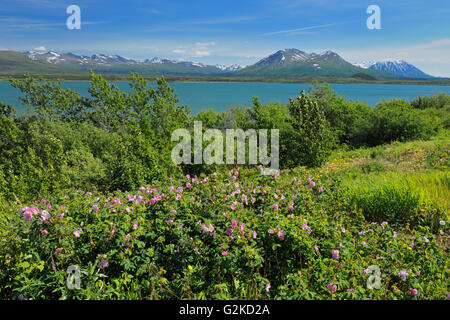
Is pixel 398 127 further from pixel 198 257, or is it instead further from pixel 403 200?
pixel 198 257

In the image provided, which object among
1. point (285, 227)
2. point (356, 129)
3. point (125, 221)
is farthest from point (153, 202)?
point (356, 129)

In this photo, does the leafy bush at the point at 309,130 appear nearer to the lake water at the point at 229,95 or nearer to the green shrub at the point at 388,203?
the green shrub at the point at 388,203

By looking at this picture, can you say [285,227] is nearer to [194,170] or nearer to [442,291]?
[442,291]

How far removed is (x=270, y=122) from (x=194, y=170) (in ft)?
30.3

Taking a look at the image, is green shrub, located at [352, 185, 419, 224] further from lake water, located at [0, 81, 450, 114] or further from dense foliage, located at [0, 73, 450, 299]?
lake water, located at [0, 81, 450, 114]

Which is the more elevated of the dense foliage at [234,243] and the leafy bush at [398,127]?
the leafy bush at [398,127]

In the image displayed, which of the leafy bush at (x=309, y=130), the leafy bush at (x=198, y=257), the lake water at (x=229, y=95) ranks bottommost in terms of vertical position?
the leafy bush at (x=198, y=257)

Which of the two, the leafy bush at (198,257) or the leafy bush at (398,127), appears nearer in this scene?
the leafy bush at (198,257)

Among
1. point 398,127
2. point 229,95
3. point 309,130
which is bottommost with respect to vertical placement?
point 309,130

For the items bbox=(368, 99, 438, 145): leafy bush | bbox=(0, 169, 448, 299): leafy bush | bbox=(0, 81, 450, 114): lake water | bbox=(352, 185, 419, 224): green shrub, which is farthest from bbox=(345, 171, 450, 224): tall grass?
bbox=(0, 81, 450, 114): lake water

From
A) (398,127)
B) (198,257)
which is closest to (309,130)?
(198,257)

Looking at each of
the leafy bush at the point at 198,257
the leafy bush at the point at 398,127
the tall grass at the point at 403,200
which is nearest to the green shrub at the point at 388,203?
the tall grass at the point at 403,200

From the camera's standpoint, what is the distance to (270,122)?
19.6 metres

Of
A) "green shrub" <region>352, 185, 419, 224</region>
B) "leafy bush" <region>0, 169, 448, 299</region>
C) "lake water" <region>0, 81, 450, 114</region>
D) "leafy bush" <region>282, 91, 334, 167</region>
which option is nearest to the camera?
"leafy bush" <region>0, 169, 448, 299</region>
